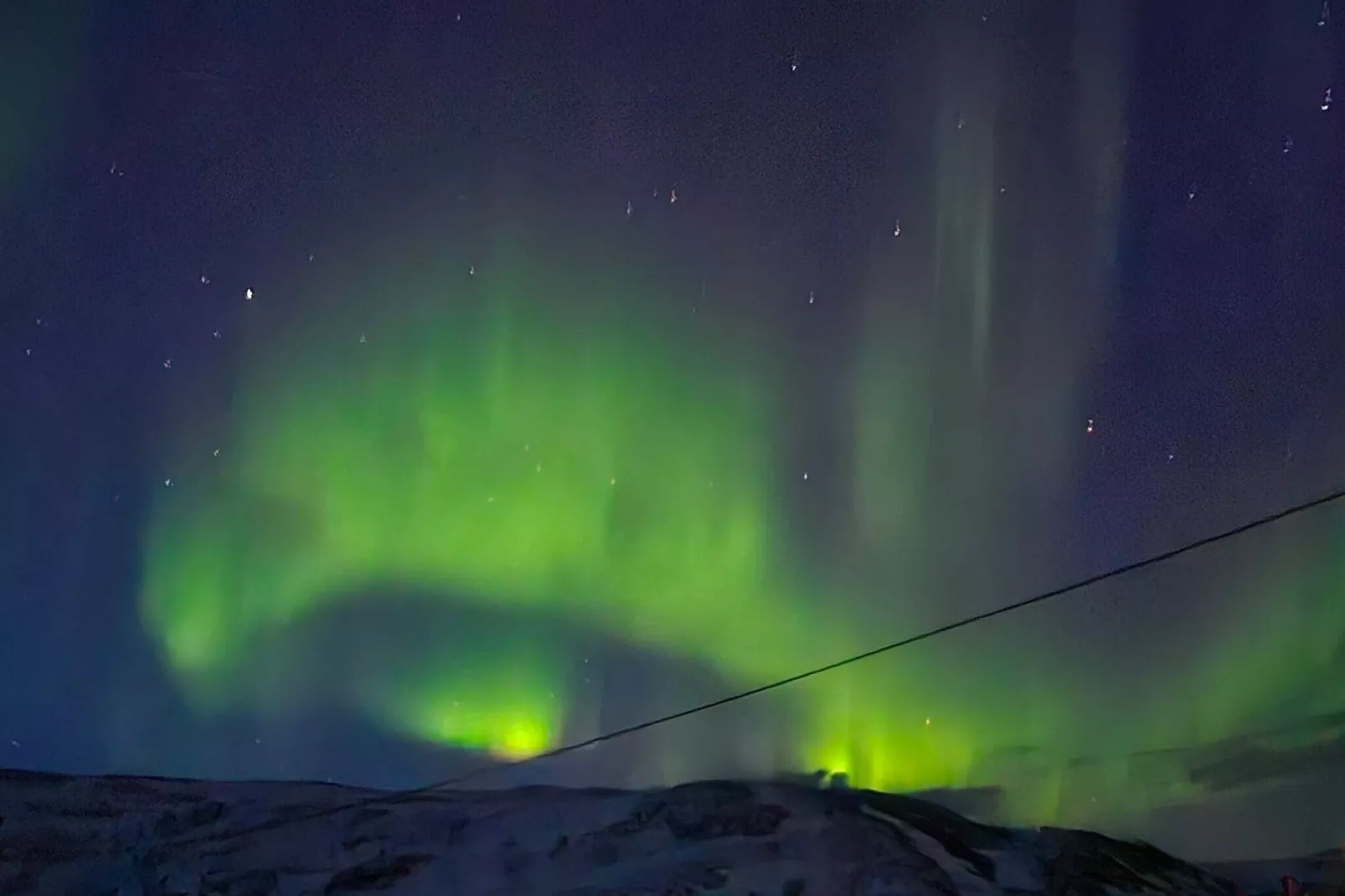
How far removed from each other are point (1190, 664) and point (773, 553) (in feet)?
1.93

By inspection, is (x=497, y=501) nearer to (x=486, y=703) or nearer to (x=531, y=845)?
(x=486, y=703)

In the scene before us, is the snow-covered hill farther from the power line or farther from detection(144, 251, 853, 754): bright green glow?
detection(144, 251, 853, 754): bright green glow

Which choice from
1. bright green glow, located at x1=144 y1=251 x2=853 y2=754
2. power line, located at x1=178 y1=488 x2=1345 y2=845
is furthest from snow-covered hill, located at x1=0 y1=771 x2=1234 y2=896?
bright green glow, located at x1=144 y1=251 x2=853 y2=754

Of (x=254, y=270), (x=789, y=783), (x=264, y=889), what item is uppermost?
(x=254, y=270)

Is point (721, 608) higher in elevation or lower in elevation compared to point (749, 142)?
lower

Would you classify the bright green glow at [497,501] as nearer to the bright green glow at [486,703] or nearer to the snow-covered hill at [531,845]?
the bright green glow at [486,703]

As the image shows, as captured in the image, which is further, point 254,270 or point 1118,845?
point 254,270

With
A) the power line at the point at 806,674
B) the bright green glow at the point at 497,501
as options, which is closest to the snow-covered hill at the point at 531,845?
the power line at the point at 806,674

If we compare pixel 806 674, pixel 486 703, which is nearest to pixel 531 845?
pixel 486 703

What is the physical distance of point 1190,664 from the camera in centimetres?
177

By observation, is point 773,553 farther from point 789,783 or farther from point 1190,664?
point 1190,664

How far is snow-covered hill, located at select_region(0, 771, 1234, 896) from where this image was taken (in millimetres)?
1746

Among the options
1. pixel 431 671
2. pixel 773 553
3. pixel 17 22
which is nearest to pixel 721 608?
pixel 773 553

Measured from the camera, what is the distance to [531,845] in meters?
1.79
